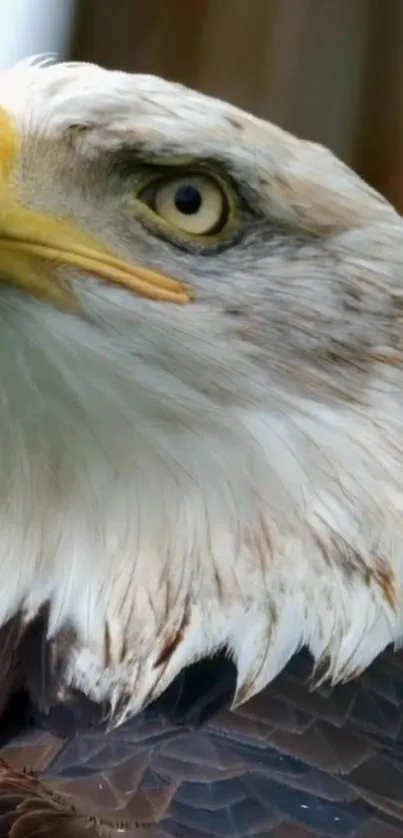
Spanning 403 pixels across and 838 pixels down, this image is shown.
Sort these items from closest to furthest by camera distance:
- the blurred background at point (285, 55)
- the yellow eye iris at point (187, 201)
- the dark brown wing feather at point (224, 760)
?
the dark brown wing feather at point (224, 760) → the yellow eye iris at point (187, 201) → the blurred background at point (285, 55)

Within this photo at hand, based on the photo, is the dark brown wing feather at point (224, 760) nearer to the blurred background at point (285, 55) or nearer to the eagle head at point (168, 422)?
the eagle head at point (168, 422)

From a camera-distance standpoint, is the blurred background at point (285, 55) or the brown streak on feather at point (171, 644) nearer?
the brown streak on feather at point (171, 644)

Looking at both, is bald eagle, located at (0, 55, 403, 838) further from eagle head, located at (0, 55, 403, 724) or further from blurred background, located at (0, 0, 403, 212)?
blurred background, located at (0, 0, 403, 212)

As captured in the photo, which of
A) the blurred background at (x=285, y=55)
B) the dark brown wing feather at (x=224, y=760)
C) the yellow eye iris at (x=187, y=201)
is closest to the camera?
the dark brown wing feather at (x=224, y=760)

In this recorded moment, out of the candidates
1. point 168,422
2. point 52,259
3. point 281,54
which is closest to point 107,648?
point 168,422

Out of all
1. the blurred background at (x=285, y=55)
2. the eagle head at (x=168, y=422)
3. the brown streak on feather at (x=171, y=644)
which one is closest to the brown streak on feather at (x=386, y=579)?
the eagle head at (x=168, y=422)

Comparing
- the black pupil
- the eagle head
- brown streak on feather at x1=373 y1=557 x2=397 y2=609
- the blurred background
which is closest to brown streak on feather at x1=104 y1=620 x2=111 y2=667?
the eagle head

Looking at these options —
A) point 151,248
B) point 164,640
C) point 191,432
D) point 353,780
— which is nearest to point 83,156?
Result: point 151,248

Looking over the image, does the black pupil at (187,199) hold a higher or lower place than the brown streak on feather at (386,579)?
higher
